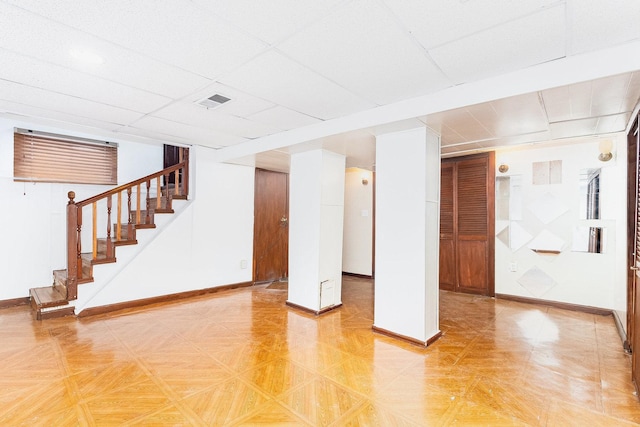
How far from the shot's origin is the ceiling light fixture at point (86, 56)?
2.17 m

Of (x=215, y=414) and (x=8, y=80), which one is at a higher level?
(x=8, y=80)

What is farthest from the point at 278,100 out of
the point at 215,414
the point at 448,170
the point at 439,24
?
the point at 448,170

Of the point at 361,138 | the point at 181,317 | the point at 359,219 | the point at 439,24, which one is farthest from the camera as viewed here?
the point at 359,219

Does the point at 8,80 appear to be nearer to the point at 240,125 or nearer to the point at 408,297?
the point at 240,125

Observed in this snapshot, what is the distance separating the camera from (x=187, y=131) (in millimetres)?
4160

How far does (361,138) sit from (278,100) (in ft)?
3.54

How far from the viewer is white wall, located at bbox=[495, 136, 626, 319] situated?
3.93m

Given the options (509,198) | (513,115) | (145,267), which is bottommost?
(145,267)

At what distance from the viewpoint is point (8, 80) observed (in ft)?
8.67

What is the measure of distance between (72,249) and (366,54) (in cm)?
397

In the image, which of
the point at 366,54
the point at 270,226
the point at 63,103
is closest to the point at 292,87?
the point at 366,54

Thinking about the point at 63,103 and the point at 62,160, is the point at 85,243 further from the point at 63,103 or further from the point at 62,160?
the point at 63,103

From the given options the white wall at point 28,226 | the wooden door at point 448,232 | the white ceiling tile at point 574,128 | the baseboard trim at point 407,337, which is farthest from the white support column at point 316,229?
the white wall at point 28,226

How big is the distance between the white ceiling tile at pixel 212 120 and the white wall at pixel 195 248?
1241 mm
